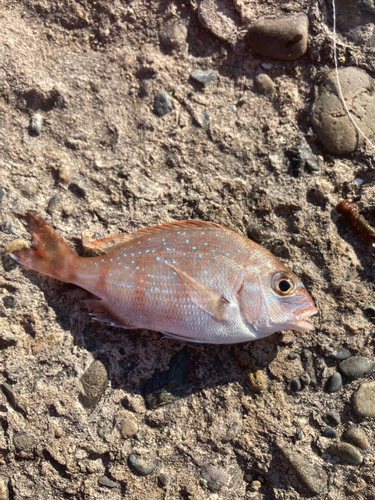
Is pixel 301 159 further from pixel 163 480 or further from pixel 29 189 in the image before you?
pixel 163 480

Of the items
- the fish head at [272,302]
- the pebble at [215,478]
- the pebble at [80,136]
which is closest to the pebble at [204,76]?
the pebble at [80,136]

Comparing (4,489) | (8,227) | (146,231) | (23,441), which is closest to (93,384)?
(23,441)

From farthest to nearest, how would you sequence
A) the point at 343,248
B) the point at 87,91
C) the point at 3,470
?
the point at 87,91
the point at 343,248
the point at 3,470

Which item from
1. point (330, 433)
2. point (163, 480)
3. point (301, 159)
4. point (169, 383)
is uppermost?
point (301, 159)

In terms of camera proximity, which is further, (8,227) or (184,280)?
(8,227)

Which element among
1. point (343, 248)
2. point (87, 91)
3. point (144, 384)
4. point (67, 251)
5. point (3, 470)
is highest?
point (87, 91)

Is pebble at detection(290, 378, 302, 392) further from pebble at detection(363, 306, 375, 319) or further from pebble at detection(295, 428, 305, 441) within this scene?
pebble at detection(363, 306, 375, 319)

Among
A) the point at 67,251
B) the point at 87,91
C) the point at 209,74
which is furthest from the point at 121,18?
the point at 67,251

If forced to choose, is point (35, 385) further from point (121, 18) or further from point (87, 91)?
point (121, 18)
